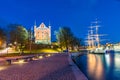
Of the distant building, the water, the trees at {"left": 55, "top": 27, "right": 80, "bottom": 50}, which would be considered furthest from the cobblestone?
the distant building

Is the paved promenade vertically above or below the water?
above

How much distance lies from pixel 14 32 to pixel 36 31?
43.7 meters

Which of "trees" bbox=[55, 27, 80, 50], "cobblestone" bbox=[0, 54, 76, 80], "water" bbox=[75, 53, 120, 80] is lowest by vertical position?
"water" bbox=[75, 53, 120, 80]

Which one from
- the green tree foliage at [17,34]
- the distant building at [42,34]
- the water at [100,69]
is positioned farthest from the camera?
the distant building at [42,34]

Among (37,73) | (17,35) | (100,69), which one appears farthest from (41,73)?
(17,35)

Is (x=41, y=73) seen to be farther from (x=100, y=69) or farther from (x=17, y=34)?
(x=17, y=34)

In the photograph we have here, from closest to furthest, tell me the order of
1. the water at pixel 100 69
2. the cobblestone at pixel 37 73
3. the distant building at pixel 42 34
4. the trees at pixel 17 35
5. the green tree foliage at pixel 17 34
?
the cobblestone at pixel 37 73 < the water at pixel 100 69 < the trees at pixel 17 35 < the green tree foliage at pixel 17 34 < the distant building at pixel 42 34

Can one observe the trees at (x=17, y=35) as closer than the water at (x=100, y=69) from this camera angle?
No

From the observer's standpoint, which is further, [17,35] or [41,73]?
[17,35]

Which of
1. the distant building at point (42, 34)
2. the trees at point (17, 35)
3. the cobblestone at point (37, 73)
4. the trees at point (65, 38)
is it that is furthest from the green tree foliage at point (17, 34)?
the cobblestone at point (37, 73)

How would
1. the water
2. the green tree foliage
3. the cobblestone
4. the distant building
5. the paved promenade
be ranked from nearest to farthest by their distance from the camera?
the paved promenade, the cobblestone, the water, the green tree foliage, the distant building

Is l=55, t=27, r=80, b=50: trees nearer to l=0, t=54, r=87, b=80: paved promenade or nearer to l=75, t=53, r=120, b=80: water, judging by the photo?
l=75, t=53, r=120, b=80: water

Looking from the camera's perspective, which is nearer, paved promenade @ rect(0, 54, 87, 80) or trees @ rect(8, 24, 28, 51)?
paved promenade @ rect(0, 54, 87, 80)

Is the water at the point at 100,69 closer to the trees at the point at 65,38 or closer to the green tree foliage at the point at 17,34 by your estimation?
the green tree foliage at the point at 17,34
